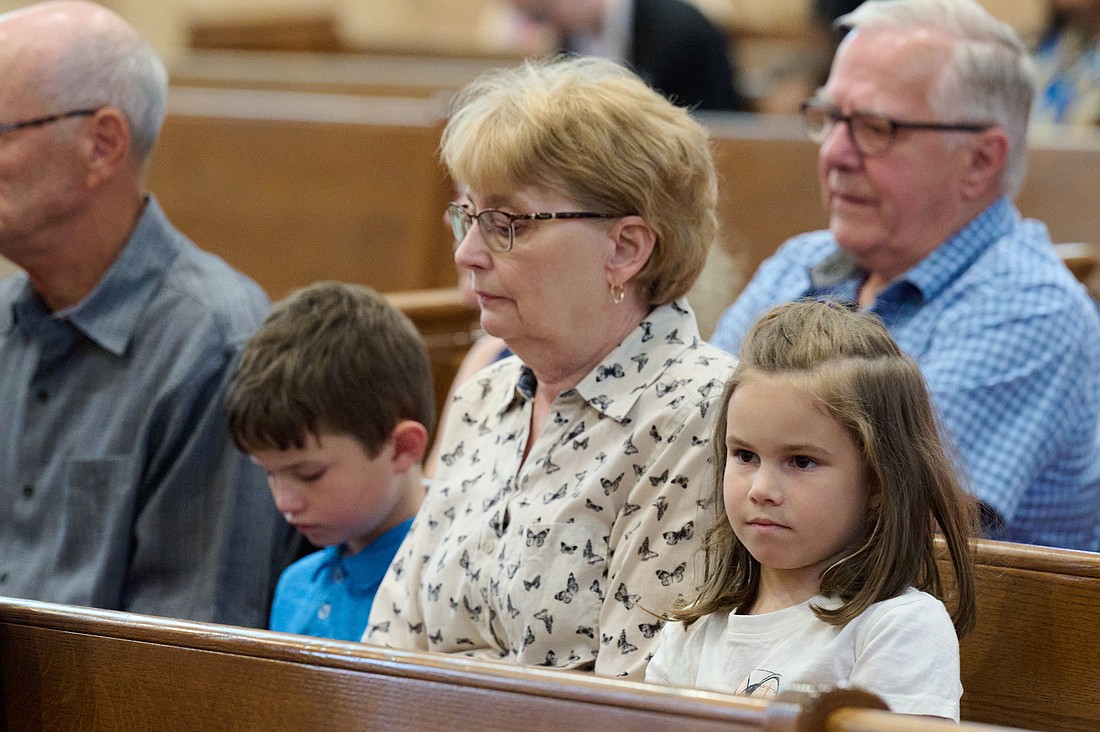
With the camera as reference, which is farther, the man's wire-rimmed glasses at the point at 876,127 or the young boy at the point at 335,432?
the man's wire-rimmed glasses at the point at 876,127

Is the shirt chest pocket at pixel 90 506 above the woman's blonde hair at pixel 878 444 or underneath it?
underneath

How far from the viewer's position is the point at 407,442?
2205 mm

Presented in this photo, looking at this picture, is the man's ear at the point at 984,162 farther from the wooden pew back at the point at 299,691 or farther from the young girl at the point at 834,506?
the wooden pew back at the point at 299,691

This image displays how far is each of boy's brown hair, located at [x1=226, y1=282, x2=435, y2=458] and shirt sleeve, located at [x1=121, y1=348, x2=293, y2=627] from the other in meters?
0.18

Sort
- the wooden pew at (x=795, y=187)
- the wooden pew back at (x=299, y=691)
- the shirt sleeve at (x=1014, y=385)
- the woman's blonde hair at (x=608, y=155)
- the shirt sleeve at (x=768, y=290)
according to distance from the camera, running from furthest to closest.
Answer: the wooden pew at (x=795, y=187), the shirt sleeve at (x=768, y=290), the shirt sleeve at (x=1014, y=385), the woman's blonde hair at (x=608, y=155), the wooden pew back at (x=299, y=691)

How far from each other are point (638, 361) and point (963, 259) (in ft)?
3.18

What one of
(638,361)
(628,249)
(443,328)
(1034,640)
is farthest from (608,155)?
(443,328)

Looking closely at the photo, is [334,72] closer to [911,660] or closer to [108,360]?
[108,360]

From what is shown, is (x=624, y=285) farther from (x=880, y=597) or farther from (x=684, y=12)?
(x=684, y=12)

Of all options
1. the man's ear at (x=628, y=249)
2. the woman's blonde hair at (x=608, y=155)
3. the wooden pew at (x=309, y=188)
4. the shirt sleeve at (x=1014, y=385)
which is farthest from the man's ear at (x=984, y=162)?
the wooden pew at (x=309, y=188)

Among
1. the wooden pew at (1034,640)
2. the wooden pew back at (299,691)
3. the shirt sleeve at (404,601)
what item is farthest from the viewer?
the shirt sleeve at (404,601)

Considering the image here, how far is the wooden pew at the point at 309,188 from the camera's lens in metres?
4.38

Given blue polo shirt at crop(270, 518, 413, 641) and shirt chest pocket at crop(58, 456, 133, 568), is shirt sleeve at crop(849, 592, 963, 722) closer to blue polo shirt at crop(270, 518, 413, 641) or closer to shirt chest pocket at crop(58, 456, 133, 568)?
blue polo shirt at crop(270, 518, 413, 641)

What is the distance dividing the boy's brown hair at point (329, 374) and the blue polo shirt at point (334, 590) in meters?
0.17
